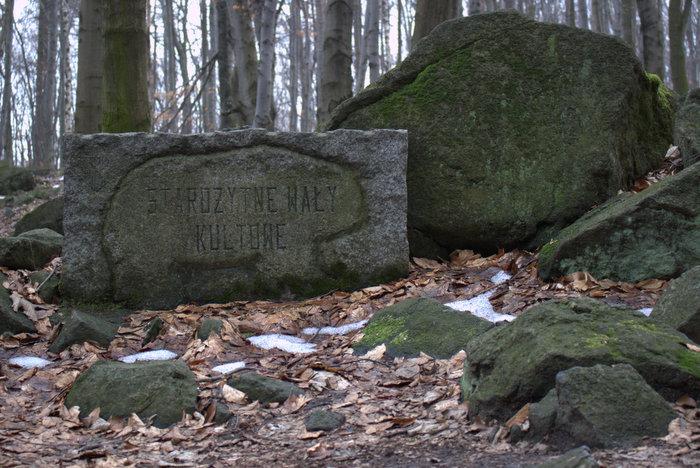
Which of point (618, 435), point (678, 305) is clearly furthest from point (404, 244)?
point (618, 435)

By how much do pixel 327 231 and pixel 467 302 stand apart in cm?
151

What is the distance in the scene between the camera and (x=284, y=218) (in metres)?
6.25

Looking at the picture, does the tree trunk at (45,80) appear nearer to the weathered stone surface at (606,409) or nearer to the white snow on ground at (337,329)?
the white snow on ground at (337,329)

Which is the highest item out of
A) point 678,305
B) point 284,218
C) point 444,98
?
point 444,98

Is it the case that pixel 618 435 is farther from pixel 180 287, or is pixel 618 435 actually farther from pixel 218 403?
pixel 180 287

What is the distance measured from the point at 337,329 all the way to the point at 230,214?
1504 millimetres

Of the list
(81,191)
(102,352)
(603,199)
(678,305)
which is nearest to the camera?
(678,305)

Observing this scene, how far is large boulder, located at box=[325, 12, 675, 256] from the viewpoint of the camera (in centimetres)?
655

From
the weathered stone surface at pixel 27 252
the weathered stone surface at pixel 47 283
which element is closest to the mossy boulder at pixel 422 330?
the weathered stone surface at pixel 47 283

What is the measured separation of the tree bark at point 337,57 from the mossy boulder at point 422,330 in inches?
248

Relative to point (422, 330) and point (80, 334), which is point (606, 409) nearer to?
point (422, 330)

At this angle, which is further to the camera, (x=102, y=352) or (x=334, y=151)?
(x=334, y=151)

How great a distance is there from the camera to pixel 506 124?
666 centimetres

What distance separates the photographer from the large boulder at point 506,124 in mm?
6547
